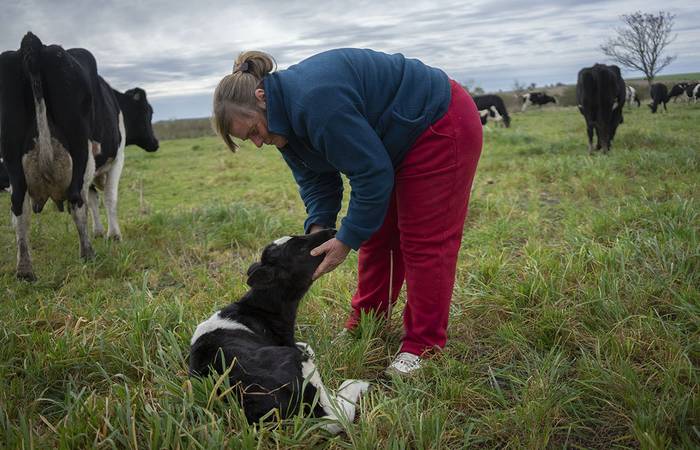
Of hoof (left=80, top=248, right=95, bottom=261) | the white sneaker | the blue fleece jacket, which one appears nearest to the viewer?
the blue fleece jacket

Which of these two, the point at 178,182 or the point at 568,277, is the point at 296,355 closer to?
the point at 568,277

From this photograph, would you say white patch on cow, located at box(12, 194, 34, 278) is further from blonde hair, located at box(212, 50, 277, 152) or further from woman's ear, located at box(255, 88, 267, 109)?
woman's ear, located at box(255, 88, 267, 109)

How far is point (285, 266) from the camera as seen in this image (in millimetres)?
3055

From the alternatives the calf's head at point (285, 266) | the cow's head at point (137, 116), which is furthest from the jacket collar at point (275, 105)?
the cow's head at point (137, 116)

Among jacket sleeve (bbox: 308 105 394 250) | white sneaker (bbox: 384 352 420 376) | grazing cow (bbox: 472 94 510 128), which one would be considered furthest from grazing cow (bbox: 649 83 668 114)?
jacket sleeve (bbox: 308 105 394 250)

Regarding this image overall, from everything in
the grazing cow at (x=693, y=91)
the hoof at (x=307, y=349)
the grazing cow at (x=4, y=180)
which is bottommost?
the hoof at (x=307, y=349)

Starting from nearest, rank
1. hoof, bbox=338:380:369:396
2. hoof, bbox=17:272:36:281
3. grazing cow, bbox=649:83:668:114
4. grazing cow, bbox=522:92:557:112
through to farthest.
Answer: hoof, bbox=338:380:369:396 < hoof, bbox=17:272:36:281 < grazing cow, bbox=649:83:668:114 < grazing cow, bbox=522:92:557:112

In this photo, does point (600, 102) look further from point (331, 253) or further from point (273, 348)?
point (273, 348)

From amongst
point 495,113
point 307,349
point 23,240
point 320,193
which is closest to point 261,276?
point 307,349

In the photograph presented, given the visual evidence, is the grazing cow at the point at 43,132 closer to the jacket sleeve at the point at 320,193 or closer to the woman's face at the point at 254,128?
the jacket sleeve at the point at 320,193

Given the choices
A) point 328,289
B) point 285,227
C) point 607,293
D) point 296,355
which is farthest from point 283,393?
point 285,227

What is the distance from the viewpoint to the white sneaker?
295 cm

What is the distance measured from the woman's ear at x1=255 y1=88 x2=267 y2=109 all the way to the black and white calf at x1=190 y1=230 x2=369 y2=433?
85 centimetres

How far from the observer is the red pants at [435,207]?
280 cm
